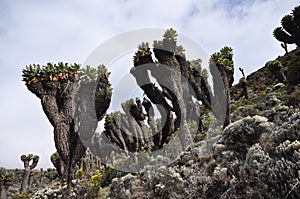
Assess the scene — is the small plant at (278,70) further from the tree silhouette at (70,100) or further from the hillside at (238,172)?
the tree silhouette at (70,100)

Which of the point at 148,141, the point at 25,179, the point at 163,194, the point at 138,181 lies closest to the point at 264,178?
the point at 163,194

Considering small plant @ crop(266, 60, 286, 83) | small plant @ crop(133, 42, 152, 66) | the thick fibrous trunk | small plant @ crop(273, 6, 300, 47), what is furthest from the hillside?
small plant @ crop(266, 60, 286, 83)

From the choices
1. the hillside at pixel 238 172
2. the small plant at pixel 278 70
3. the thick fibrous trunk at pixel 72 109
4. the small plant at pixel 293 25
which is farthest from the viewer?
the small plant at pixel 278 70

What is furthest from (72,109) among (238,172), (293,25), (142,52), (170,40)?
(293,25)

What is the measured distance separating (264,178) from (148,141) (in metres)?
19.2

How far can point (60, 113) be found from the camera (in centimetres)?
1369

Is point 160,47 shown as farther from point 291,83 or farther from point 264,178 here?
point 291,83

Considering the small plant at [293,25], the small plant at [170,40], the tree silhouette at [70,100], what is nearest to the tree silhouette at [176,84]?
the small plant at [170,40]

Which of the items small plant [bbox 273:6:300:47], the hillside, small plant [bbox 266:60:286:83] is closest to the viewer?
the hillside

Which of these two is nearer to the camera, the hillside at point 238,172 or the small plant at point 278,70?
the hillside at point 238,172

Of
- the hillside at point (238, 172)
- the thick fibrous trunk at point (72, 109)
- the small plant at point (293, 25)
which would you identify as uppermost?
the small plant at point (293, 25)

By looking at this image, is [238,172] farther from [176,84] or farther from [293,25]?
[293,25]

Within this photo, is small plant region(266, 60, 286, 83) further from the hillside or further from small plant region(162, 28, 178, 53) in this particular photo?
the hillside

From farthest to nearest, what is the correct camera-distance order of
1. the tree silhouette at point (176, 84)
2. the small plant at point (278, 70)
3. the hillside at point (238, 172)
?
the small plant at point (278, 70), the tree silhouette at point (176, 84), the hillside at point (238, 172)
